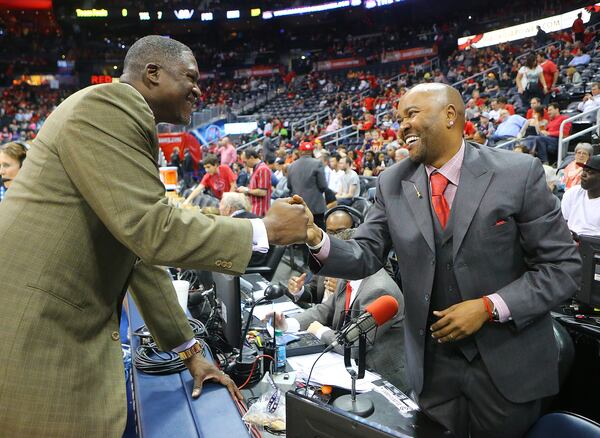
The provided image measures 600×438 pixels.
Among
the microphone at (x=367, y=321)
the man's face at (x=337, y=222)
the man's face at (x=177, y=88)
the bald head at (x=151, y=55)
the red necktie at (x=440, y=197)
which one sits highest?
the bald head at (x=151, y=55)

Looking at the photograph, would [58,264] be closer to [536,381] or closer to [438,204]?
[438,204]

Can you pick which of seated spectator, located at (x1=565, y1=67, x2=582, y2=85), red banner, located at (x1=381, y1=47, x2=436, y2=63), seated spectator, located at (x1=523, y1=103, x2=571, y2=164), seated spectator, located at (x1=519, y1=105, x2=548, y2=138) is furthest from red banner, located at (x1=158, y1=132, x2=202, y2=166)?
red banner, located at (x1=381, y1=47, x2=436, y2=63)

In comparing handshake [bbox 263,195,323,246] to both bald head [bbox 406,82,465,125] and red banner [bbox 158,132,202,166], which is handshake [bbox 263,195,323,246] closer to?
bald head [bbox 406,82,465,125]

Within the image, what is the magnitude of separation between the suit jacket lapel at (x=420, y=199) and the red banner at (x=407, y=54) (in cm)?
2318

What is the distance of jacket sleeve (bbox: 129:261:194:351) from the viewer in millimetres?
1827

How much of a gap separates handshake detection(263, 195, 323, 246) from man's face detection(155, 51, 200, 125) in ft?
1.42

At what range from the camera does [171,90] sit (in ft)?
5.35

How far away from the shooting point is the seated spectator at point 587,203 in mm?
4492

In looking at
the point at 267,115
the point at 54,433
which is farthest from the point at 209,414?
the point at 267,115

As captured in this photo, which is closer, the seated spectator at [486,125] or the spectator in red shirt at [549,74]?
the seated spectator at [486,125]

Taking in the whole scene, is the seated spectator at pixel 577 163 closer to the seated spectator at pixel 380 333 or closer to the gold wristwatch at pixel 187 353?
the seated spectator at pixel 380 333

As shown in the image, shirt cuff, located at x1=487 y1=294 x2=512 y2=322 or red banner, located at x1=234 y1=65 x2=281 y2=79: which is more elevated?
red banner, located at x1=234 y1=65 x2=281 y2=79

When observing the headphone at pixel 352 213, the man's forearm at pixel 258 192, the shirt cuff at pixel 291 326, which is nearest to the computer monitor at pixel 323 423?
the shirt cuff at pixel 291 326

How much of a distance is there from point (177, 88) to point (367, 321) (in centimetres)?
99
